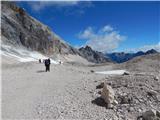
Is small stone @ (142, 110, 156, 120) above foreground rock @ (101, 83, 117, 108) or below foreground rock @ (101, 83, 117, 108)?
below

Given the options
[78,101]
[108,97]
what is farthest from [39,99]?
[108,97]

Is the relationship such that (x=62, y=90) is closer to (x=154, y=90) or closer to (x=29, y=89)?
(x=29, y=89)

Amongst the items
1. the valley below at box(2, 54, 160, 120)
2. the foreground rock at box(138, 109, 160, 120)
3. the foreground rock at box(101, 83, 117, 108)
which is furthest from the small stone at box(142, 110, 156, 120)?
the foreground rock at box(101, 83, 117, 108)

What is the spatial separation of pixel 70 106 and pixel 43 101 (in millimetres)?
1958

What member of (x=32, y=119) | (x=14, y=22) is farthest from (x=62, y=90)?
(x=14, y=22)

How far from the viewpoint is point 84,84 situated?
20875mm

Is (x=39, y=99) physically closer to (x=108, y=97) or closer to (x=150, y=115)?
(x=108, y=97)

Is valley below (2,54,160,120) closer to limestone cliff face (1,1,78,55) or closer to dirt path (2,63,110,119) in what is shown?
dirt path (2,63,110,119)

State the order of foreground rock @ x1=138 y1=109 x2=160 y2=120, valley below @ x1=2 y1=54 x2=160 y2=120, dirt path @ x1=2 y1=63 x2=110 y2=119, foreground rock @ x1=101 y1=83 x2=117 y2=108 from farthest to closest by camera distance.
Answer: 1. foreground rock @ x1=101 y1=83 x2=117 y2=108
2. valley below @ x1=2 y1=54 x2=160 y2=120
3. dirt path @ x1=2 y1=63 x2=110 y2=119
4. foreground rock @ x1=138 y1=109 x2=160 y2=120

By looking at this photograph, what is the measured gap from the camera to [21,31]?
13525 centimetres

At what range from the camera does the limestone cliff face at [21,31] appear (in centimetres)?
12262

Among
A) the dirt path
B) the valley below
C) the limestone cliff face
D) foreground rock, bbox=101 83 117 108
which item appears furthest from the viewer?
the limestone cliff face

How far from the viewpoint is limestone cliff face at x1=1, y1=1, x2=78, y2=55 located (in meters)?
123

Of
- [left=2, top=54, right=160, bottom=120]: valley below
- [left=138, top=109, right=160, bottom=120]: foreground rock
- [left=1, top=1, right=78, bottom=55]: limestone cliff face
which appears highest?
[left=1, top=1, right=78, bottom=55]: limestone cliff face
